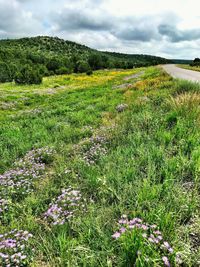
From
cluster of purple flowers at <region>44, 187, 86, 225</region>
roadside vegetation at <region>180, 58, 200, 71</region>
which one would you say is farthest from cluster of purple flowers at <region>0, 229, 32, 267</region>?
roadside vegetation at <region>180, 58, 200, 71</region>

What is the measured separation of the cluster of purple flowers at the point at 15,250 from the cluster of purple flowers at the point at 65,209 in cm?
44

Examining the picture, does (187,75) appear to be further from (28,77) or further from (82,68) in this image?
(82,68)

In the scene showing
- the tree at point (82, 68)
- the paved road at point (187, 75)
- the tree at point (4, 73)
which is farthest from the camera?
the tree at point (82, 68)

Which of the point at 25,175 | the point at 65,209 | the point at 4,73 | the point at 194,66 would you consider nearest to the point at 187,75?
the point at 25,175

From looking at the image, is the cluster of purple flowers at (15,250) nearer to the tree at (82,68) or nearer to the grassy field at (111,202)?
the grassy field at (111,202)

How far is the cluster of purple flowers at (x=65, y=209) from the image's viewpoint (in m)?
3.81

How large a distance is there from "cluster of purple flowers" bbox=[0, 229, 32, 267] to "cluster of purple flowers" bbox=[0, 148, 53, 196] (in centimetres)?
146

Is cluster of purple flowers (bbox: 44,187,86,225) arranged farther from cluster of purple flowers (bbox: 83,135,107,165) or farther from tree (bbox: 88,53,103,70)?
tree (bbox: 88,53,103,70)

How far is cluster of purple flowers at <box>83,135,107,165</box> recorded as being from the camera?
19.8 ft

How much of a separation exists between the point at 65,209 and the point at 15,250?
A: 0.99 metres

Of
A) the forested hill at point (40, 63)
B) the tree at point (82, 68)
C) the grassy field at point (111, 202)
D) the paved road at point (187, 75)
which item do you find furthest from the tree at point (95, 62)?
the grassy field at point (111, 202)

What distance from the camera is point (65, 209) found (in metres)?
4.10

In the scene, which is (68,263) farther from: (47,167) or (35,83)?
(35,83)

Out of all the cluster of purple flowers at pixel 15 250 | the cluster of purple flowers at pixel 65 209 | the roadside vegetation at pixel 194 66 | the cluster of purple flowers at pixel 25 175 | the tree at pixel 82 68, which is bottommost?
the tree at pixel 82 68
